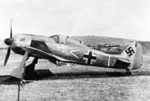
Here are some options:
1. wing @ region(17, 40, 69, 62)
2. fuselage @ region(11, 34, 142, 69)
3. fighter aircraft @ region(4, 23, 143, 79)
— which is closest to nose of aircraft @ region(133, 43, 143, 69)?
fighter aircraft @ region(4, 23, 143, 79)

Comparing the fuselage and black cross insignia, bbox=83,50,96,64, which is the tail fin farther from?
black cross insignia, bbox=83,50,96,64

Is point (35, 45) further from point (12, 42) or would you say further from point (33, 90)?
point (33, 90)

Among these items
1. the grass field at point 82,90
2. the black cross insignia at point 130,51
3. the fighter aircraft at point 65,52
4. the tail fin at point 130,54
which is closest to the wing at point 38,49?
the fighter aircraft at point 65,52

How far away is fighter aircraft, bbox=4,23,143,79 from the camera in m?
9.21

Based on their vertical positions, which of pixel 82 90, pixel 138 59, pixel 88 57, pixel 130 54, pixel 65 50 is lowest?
pixel 82 90

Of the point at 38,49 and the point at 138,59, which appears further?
the point at 138,59

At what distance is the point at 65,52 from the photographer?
380 inches

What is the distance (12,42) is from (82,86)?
4.54 m

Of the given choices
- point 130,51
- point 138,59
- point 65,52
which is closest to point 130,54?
point 130,51

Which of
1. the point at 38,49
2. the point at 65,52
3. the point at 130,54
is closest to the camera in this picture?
the point at 38,49

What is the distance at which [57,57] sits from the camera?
375 inches

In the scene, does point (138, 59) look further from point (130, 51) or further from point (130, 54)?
point (130, 51)

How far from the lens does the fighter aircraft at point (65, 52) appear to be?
30.2 ft

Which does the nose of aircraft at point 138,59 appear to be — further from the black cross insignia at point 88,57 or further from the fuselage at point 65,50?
the black cross insignia at point 88,57
